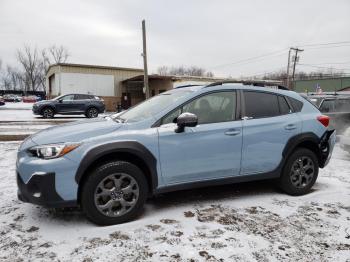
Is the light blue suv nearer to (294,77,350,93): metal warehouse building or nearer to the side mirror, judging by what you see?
the side mirror

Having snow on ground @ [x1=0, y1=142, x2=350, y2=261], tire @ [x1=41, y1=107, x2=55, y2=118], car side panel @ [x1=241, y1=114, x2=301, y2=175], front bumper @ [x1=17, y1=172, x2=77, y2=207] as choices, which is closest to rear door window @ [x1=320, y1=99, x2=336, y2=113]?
snow on ground @ [x1=0, y1=142, x2=350, y2=261]

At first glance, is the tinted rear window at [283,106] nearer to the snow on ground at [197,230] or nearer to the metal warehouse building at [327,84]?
the snow on ground at [197,230]

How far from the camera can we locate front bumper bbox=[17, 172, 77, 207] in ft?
11.3

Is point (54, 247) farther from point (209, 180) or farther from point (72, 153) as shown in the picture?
point (209, 180)

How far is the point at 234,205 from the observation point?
14.6ft

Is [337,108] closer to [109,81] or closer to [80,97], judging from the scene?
[80,97]

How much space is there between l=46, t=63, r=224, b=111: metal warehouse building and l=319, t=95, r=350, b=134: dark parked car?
21.6 metres

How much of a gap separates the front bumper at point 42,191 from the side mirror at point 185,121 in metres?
1.50

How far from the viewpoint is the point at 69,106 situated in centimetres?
2028

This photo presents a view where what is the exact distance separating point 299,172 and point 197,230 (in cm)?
210

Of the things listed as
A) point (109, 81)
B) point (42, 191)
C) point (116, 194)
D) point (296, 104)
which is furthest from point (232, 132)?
point (109, 81)

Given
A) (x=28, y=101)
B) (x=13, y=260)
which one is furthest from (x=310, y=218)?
(x=28, y=101)

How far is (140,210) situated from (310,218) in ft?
Result: 6.78

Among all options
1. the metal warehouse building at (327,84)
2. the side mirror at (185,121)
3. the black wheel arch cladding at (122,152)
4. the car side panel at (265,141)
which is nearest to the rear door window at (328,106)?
the car side panel at (265,141)
